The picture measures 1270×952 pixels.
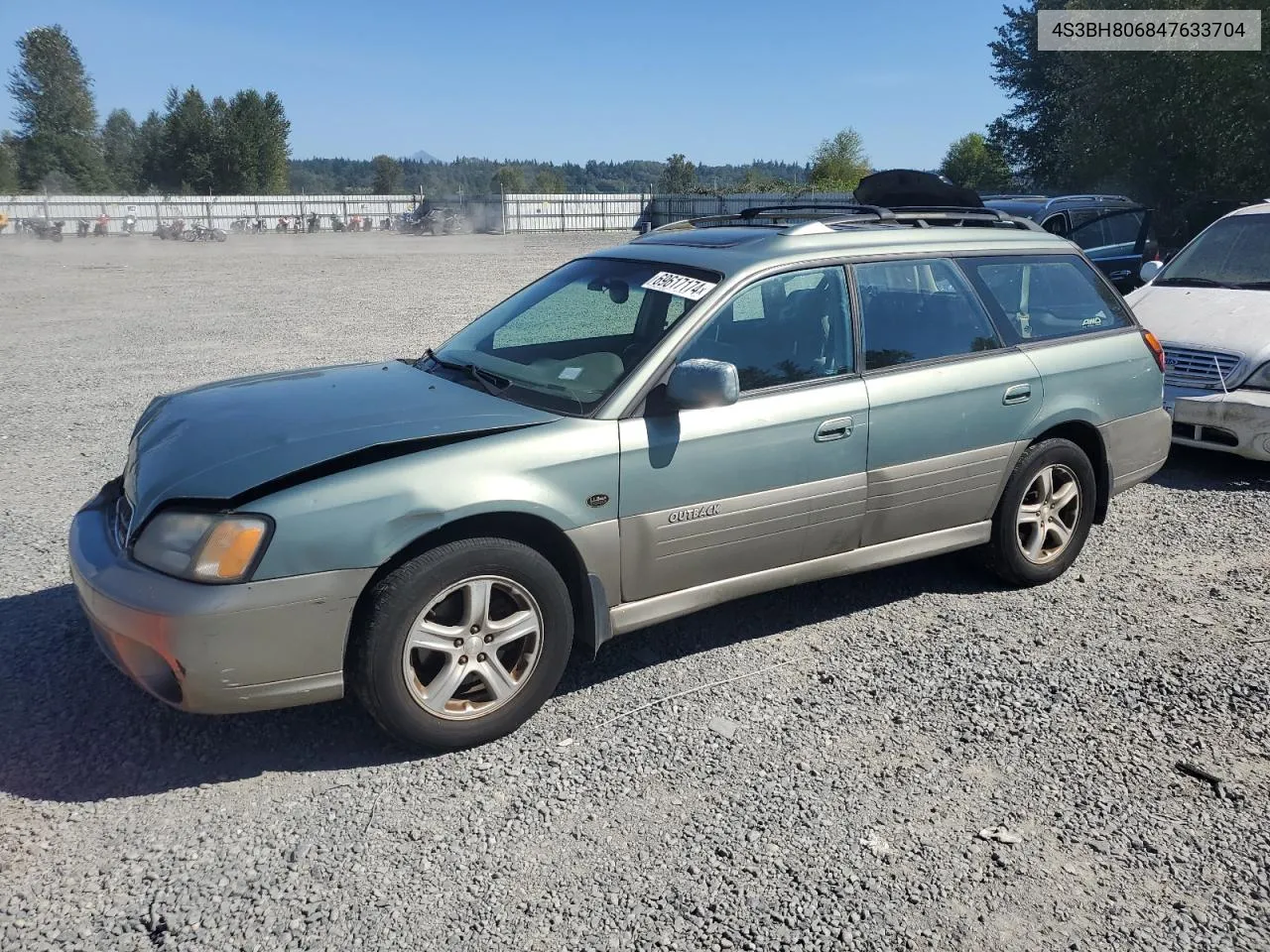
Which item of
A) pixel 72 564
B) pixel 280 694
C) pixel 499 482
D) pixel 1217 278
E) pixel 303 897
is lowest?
pixel 303 897

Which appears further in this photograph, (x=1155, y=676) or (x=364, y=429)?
(x=1155, y=676)

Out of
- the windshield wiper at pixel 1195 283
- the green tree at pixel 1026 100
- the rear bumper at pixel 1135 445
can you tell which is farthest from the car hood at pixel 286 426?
the green tree at pixel 1026 100

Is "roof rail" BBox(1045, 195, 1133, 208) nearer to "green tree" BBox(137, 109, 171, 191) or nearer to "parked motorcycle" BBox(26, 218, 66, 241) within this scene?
"parked motorcycle" BBox(26, 218, 66, 241)

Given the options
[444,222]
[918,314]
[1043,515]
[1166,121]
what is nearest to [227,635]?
[918,314]

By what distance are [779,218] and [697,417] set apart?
1.90 meters

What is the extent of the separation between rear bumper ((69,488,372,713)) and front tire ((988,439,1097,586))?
3039 millimetres

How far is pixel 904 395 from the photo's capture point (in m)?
4.32

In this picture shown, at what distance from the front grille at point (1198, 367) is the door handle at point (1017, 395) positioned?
3.02 meters

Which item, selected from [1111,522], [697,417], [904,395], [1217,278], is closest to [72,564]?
[697,417]

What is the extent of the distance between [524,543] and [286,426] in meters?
0.94

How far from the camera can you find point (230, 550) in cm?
306

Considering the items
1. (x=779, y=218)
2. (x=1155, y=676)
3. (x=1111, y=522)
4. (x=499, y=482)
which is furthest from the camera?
(x=1111, y=522)

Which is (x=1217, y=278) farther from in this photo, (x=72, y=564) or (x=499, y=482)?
(x=72, y=564)

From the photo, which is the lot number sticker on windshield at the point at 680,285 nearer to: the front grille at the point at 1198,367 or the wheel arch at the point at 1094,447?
A: the wheel arch at the point at 1094,447
